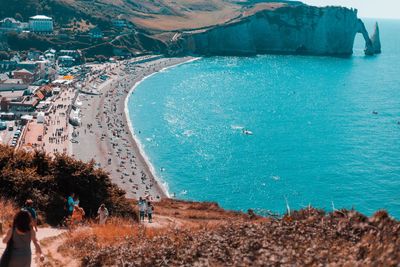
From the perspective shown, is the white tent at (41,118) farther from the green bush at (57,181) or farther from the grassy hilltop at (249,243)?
the grassy hilltop at (249,243)

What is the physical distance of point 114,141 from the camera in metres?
66.8

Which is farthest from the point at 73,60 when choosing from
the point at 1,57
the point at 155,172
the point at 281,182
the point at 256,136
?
the point at 281,182

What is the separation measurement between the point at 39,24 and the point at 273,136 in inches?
3537

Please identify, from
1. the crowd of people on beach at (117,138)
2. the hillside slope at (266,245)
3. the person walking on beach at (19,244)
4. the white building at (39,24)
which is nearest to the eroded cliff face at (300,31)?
the white building at (39,24)

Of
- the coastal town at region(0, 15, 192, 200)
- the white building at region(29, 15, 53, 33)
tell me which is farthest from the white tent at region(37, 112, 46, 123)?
the white building at region(29, 15, 53, 33)

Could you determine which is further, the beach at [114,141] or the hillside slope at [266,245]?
the beach at [114,141]

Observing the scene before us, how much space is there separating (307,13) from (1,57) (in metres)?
103

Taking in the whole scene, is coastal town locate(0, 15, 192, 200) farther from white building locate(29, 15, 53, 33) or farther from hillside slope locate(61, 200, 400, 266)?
hillside slope locate(61, 200, 400, 266)

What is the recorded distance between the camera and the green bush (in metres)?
17.3

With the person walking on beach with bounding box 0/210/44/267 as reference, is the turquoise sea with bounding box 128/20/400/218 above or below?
below

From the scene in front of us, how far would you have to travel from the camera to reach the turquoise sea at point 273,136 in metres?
53.5

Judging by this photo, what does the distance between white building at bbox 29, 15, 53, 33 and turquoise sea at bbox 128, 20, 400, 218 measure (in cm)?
3952

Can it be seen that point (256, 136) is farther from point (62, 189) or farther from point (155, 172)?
point (62, 189)

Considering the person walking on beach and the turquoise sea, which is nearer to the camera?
the person walking on beach
